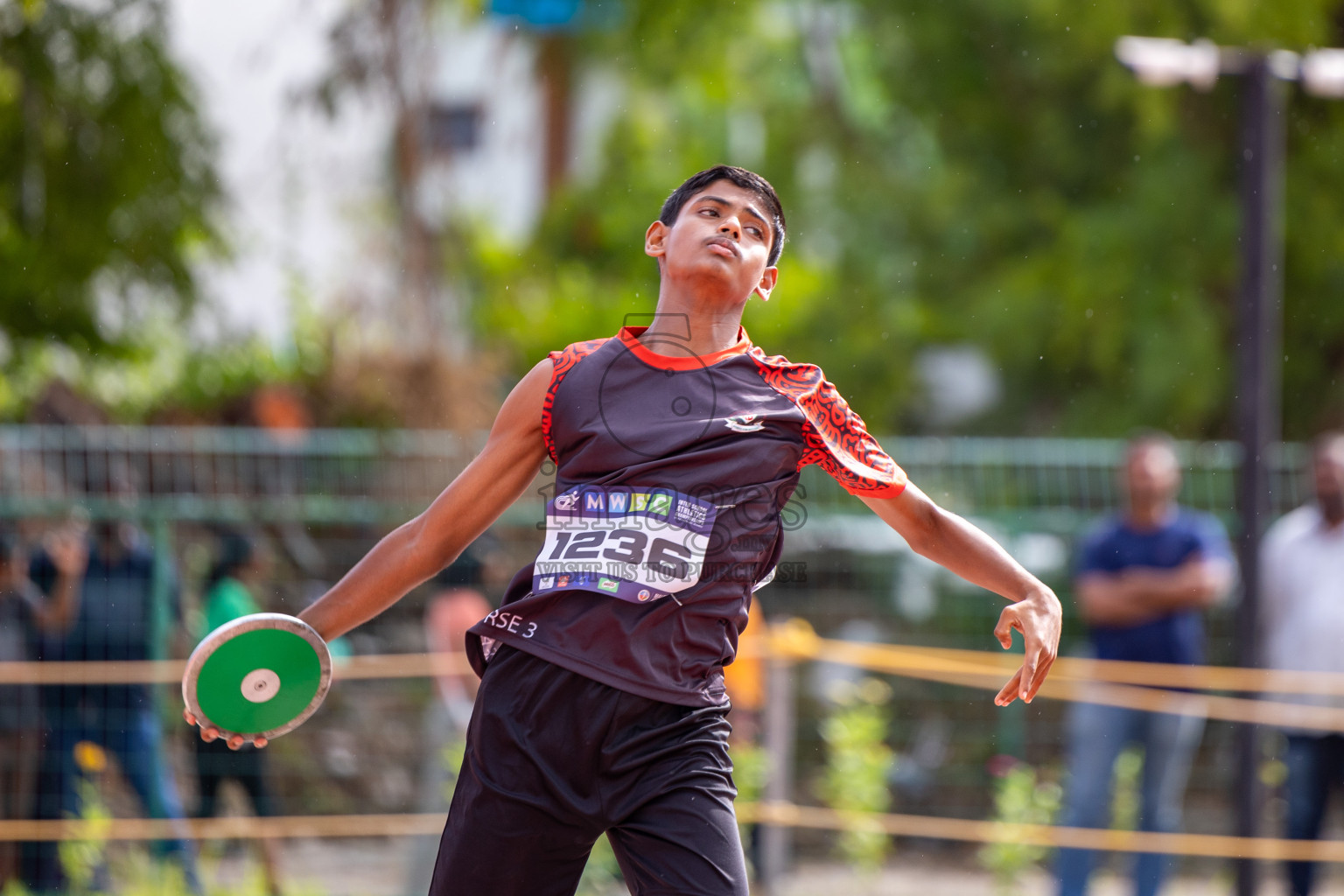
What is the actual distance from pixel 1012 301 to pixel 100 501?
683 cm

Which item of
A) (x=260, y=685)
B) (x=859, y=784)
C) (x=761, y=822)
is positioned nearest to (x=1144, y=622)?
(x=859, y=784)

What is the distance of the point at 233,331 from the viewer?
823cm

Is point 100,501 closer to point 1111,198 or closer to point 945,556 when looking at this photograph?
point 945,556

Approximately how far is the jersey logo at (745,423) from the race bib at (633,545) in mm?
159

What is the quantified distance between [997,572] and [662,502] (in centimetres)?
69

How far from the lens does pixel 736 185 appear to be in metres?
2.78

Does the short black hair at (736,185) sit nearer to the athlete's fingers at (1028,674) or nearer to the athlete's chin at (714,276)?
the athlete's chin at (714,276)

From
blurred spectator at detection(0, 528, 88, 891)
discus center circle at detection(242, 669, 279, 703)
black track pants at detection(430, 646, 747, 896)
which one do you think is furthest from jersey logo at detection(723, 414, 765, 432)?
blurred spectator at detection(0, 528, 88, 891)

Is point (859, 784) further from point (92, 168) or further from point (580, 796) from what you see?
point (92, 168)

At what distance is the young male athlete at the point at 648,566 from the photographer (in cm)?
253

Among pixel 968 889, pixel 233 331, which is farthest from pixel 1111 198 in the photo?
pixel 233 331

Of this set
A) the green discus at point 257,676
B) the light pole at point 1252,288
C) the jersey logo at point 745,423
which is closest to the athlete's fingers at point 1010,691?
the jersey logo at point 745,423

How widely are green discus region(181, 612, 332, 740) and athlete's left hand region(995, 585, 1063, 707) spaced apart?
1.34 meters

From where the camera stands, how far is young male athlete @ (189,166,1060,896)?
2527 mm
